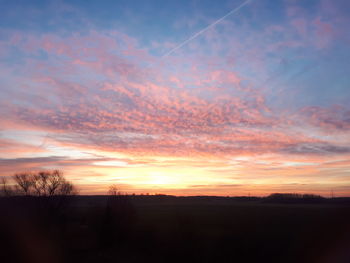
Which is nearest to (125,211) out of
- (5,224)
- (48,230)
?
(48,230)

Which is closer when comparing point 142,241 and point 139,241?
point 142,241

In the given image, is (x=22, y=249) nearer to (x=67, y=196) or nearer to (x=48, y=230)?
(x=48, y=230)

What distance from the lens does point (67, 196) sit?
2494 inches

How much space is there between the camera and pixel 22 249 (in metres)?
29.8

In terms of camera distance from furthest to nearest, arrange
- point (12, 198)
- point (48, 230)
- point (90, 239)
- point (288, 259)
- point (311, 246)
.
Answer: point (12, 198) → point (48, 230) → point (90, 239) → point (311, 246) → point (288, 259)

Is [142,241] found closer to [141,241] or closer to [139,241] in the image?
[141,241]

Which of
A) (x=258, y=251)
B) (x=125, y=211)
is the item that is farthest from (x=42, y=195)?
(x=258, y=251)

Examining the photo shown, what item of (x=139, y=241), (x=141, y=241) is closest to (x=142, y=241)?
(x=141, y=241)

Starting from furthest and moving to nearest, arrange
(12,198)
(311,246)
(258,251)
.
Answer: (12,198), (311,246), (258,251)

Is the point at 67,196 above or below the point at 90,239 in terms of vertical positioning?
above

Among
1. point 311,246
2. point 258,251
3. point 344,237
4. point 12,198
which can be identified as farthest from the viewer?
point 12,198

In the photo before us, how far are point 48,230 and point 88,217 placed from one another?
5766 millimetres

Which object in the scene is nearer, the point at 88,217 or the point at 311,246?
the point at 311,246

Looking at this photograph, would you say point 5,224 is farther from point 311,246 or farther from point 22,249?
point 311,246
